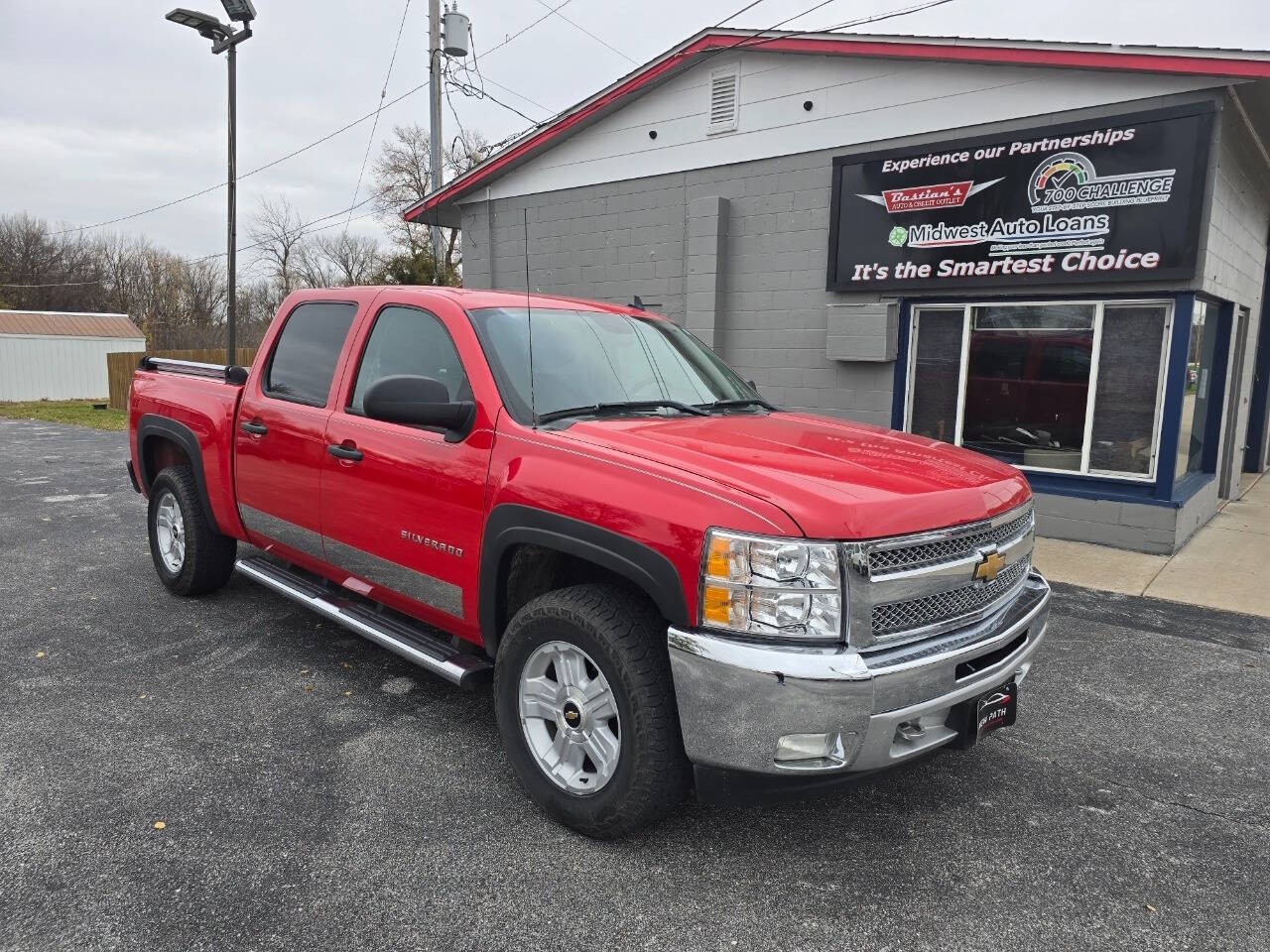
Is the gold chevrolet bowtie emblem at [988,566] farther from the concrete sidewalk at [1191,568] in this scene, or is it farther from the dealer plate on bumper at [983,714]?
the concrete sidewalk at [1191,568]

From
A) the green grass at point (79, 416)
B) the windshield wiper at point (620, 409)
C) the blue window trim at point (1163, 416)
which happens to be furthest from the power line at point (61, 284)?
the windshield wiper at point (620, 409)

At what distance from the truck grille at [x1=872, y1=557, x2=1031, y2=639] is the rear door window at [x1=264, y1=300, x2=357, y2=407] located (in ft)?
9.61

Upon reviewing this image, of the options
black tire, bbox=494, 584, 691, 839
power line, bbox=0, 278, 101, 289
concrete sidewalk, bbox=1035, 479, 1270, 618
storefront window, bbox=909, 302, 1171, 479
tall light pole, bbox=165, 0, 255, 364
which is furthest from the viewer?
power line, bbox=0, 278, 101, 289

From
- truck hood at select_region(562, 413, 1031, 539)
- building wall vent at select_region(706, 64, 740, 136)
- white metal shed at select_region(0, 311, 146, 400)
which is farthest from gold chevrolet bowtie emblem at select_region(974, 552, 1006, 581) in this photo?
white metal shed at select_region(0, 311, 146, 400)

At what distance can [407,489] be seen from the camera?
12.0 feet

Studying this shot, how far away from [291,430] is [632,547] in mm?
2421

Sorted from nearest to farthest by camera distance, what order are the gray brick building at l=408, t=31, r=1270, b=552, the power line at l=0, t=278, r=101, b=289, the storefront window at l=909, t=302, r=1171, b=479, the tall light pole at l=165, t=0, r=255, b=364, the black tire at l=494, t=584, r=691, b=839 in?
the black tire at l=494, t=584, r=691, b=839, the gray brick building at l=408, t=31, r=1270, b=552, the storefront window at l=909, t=302, r=1171, b=479, the tall light pole at l=165, t=0, r=255, b=364, the power line at l=0, t=278, r=101, b=289

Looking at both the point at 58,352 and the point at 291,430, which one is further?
the point at 58,352

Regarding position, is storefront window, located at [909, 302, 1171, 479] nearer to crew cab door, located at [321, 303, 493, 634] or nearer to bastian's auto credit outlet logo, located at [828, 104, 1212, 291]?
bastian's auto credit outlet logo, located at [828, 104, 1212, 291]

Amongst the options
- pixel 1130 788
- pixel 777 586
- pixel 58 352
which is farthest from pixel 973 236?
pixel 58 352

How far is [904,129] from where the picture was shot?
8781 mm

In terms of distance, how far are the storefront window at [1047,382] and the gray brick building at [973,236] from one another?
20mm

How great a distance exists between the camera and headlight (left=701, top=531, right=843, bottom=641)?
2512mm

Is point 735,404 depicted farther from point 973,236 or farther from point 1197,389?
point 1197,389
